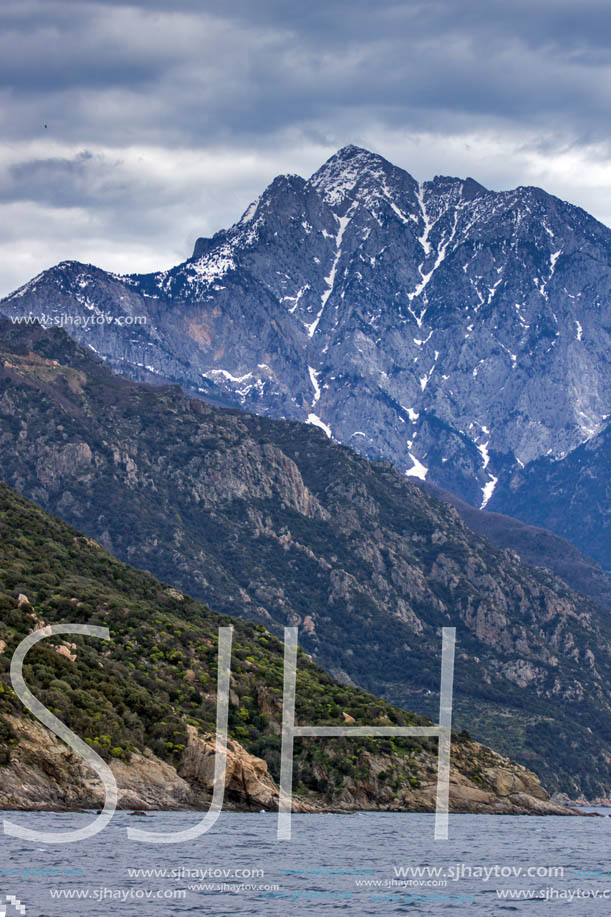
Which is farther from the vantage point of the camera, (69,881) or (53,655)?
(53,655)

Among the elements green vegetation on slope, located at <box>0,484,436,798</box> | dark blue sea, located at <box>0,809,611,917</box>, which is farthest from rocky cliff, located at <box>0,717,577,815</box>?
dark blue sea, located at <box>0,809,611,917</box>

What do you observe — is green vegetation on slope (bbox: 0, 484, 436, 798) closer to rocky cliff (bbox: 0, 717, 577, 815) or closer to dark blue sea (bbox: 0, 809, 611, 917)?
rocky cliff (bbox: 0, 717, 577, 815)

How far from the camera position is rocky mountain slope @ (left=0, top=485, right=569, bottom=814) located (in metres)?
116

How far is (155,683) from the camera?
5502 inches

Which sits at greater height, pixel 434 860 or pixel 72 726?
pixel 72 726

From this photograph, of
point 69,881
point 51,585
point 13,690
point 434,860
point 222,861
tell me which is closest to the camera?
point 69,881

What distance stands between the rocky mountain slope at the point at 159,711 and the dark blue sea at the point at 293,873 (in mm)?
5528

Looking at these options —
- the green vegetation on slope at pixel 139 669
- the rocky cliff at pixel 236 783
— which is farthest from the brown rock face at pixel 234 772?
the green vegetation on slope at pixel 139 669

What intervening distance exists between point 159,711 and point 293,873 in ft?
136

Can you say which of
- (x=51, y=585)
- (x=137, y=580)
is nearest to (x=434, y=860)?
(x=51, y=585)

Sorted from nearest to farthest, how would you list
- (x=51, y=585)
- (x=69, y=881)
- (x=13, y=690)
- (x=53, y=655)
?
(x=69, y=881) < (x=13, y=690) < (x=53, y=655) < (x=51, y=585)

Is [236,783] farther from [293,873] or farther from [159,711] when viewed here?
[293,873]

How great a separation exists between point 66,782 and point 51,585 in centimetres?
4437

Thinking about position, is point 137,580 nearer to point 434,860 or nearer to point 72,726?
point 72,726
